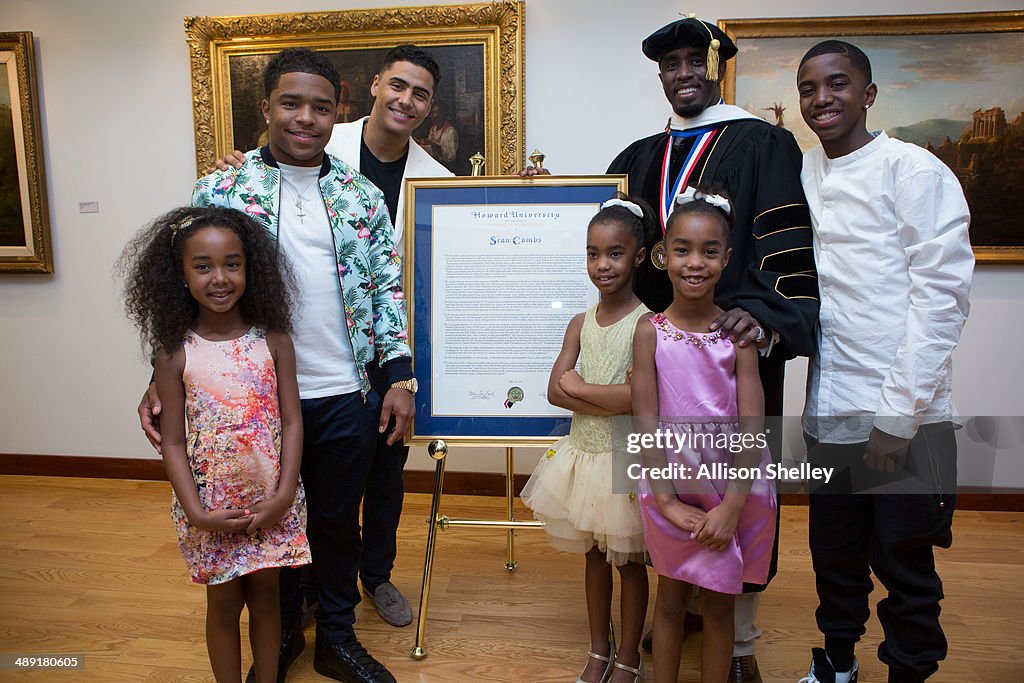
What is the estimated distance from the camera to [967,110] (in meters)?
3.69

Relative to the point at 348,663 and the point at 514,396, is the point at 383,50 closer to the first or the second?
the point at 514,396

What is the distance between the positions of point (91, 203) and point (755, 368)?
4448 millimetres

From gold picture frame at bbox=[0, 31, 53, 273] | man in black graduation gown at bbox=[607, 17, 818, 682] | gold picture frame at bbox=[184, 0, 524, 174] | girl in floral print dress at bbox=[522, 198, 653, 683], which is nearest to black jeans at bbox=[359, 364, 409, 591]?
girl in floral print dress at bbox=[522, 198, 653, 683]

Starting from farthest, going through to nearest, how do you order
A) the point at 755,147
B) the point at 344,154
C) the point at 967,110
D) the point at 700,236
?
the point at 967,110
the point at 344,154
the point at 755,147
the point at 700,236

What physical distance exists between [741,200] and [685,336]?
64 centimetres

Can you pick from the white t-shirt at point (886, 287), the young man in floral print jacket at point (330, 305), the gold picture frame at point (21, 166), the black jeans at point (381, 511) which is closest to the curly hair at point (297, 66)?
the young man in floral print jacket at point (330, 305)

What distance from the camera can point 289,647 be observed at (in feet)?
7.80

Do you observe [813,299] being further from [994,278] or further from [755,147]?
[994,278]

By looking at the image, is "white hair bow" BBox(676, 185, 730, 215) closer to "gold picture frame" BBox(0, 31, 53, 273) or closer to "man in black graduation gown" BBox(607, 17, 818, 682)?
"man in black graduation gown" BBox(607, 17, 818, 682)

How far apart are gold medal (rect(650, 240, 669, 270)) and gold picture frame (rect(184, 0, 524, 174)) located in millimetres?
1848

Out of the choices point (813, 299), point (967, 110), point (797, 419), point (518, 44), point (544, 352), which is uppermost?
point (518, 44)

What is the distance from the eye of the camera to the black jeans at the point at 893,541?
1907 millimetres

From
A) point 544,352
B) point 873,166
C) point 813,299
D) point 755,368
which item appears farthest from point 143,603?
point 873,166

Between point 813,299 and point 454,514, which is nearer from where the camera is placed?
point 813,299
